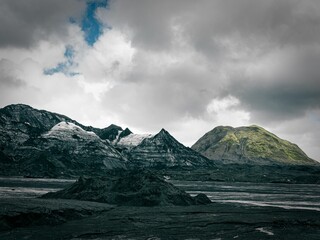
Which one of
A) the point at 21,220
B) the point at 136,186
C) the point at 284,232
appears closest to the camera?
the point at 284,232

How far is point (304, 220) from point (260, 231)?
13.8 m

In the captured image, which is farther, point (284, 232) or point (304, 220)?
point (304, 220)

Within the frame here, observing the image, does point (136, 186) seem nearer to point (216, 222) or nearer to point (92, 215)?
point (92, 215)

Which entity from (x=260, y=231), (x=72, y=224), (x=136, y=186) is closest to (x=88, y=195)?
(x=136, y=186)

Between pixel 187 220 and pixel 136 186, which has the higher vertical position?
pixel 136 186

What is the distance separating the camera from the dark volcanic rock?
7966cm

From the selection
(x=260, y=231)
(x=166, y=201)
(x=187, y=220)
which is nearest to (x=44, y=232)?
(x=187, y=220)

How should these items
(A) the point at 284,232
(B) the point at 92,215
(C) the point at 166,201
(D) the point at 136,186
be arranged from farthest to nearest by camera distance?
(D) the point at 136,186
(C) the point at 166,201
(B) the point at 92,215
(A) the point at 284,232

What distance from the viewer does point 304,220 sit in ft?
180

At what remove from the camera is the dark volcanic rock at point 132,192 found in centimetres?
7966

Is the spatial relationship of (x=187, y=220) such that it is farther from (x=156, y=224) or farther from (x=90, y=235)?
(x=90, y=235)

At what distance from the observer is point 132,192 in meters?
84.9

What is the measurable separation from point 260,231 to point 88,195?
50.2 meters

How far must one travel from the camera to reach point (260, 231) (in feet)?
149
